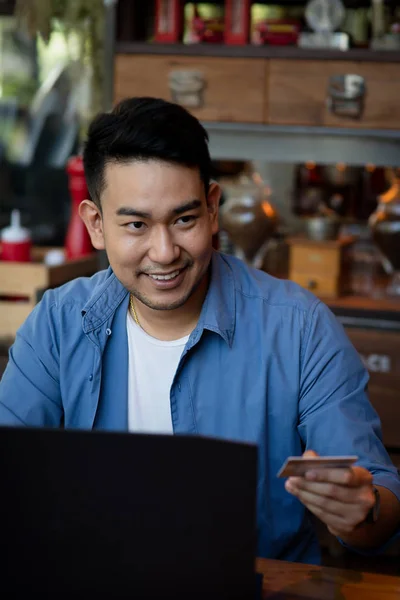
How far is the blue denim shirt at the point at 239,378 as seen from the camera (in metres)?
1.36

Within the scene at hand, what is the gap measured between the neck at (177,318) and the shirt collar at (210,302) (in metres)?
0.03

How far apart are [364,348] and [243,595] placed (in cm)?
193

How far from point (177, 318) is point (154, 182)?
27 cm

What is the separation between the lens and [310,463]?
92cm

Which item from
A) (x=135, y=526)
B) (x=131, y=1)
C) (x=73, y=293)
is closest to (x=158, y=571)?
(x=135, y=526)

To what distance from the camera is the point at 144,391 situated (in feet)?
4.77

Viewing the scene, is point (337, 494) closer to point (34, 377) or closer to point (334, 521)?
point (334, 521)

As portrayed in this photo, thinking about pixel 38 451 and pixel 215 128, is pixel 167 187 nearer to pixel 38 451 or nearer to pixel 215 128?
pixel 38 451

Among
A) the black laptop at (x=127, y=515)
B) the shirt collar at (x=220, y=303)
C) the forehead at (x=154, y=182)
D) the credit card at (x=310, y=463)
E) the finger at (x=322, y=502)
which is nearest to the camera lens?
the black laptop at (x=127, y=515)

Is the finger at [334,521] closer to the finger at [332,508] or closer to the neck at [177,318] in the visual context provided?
the finger at [332,508]

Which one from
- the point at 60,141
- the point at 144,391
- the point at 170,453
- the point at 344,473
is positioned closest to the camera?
the point at 170,453

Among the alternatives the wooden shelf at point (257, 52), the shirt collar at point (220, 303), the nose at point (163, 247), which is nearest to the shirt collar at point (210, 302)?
the shirt collar at point (220, 303)

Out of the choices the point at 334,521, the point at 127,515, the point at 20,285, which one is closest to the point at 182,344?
the point at 334,521

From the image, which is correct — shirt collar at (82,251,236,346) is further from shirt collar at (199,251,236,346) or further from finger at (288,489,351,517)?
finger at (288,489,351,517)
